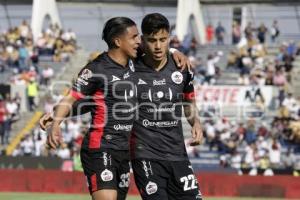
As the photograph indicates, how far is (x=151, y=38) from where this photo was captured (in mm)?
8641

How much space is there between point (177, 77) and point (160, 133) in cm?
56

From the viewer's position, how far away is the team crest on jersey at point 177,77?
8.86m

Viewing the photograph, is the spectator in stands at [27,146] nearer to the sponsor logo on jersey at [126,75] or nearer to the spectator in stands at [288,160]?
the spectator in stands at [288,160]

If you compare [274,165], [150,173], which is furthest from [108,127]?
[274,165]

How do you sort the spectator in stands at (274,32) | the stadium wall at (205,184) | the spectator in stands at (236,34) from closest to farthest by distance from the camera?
the stadium wall at (205,184), the spectator in stands at (274,32), the spectator in stands at (236,34)

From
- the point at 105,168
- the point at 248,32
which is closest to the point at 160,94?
the point at 105,168

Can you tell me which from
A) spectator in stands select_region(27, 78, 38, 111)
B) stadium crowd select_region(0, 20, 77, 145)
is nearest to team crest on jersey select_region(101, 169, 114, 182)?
stadium crowd select_region(0, 20, 77, 145)

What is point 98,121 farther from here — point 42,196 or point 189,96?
point 42,196

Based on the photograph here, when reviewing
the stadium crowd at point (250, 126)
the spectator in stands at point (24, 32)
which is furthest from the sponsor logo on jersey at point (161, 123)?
the spectator in stands at point (24, 32)

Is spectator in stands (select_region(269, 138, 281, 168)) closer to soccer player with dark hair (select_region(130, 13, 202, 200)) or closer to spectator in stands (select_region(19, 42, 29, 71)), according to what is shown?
spectator in stands (select_region(19, 42, 29, 71))

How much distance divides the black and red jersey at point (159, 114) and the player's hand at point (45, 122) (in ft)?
2.76

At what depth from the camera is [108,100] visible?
8961 millimetres

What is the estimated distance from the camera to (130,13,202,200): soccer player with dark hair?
8.74 m

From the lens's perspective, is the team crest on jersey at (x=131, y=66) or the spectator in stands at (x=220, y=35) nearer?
the team crest on jersey at (x=131, y=66)
